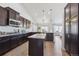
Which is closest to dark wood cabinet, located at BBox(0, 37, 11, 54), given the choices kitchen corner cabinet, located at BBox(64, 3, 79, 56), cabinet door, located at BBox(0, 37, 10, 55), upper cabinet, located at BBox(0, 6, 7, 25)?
cabinet door, located at BBox(0, 37, 10, 55)

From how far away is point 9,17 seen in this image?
580 centimetres

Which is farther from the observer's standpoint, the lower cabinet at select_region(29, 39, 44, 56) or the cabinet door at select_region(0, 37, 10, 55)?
the cabinet door at select_region(0, 37, 10, 55)

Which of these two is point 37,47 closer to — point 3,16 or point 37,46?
point 37,46

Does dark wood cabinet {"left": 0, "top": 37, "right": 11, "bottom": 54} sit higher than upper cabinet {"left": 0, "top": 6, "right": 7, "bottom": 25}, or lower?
lower

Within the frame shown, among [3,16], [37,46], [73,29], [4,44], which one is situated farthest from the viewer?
[3,16]

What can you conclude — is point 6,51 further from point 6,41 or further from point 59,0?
point 59,0

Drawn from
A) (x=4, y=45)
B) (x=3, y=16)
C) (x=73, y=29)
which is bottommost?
→ (x=4, y=45)

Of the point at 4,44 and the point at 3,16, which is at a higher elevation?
the point at 3,16

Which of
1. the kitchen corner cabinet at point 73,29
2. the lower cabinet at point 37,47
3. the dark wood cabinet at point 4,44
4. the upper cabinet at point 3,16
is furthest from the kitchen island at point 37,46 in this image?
the upper cabinet at point 3,16

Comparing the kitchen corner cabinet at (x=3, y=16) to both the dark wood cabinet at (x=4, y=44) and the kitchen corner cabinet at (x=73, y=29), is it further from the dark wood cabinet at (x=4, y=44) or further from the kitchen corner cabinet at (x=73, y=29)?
the kitchen corner cabinet at (x=73, y=29)

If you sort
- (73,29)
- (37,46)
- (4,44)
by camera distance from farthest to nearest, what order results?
(4,44), (37,46), (73,29)

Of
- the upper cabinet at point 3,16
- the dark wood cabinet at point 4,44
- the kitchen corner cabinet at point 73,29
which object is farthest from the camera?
the upper cabinet at point 3,16

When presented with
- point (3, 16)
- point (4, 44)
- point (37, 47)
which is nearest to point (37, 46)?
point (37, 47)

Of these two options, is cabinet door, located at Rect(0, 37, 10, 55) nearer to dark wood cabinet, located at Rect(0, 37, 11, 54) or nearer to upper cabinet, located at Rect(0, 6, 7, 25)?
dark wood cabinet, located at Rect(0, 37, 11, 54)
